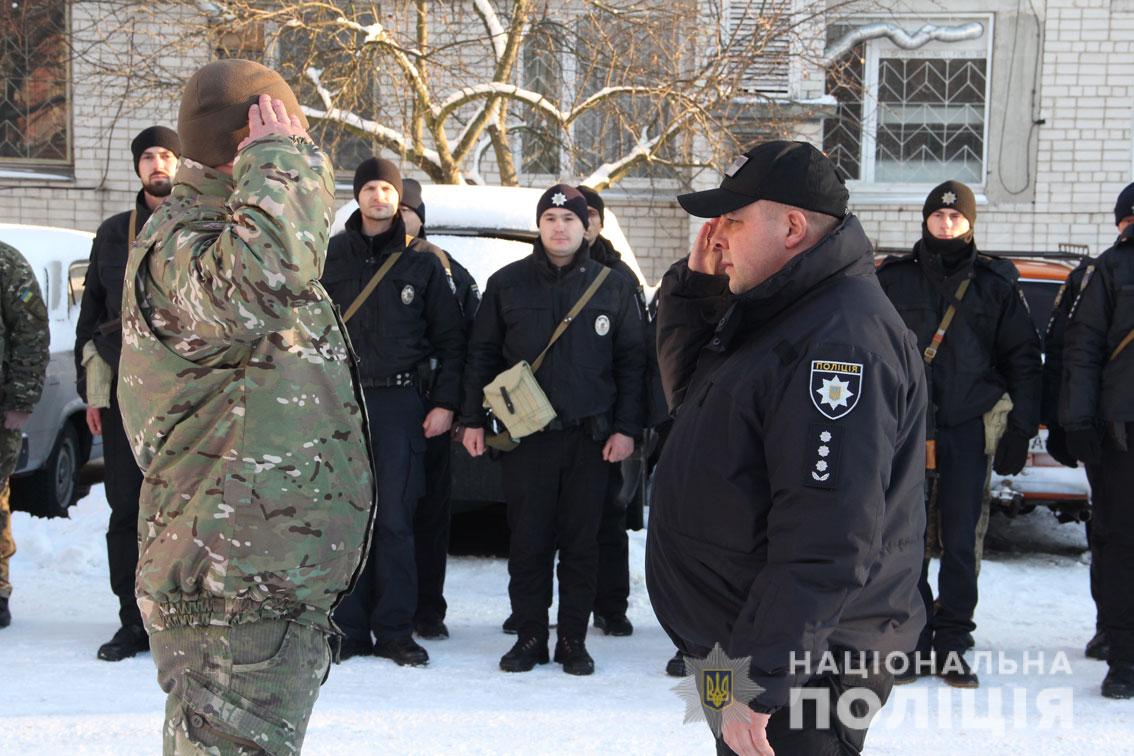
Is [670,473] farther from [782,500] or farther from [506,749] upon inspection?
[506,749]

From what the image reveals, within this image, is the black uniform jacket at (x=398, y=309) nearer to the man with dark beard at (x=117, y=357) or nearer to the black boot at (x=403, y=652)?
the man with dark beard at (x=117, y=357)

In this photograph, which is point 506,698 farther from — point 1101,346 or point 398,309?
point 1101,346

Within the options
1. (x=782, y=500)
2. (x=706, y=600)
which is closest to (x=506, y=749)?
(x=706, y=600)

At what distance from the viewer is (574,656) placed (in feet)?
18.6

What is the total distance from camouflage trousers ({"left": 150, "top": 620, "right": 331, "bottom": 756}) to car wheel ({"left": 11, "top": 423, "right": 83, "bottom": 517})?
6.78 metres

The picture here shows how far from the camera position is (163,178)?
18.5ft

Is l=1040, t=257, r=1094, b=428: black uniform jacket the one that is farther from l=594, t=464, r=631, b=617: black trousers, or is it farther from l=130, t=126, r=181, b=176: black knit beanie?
l=130, t=126, r=181, b=176: black knit beanie

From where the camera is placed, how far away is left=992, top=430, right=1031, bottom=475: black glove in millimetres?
5695

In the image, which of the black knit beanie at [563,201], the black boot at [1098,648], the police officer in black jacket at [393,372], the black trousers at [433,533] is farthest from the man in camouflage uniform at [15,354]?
the black boot at [1098,648]

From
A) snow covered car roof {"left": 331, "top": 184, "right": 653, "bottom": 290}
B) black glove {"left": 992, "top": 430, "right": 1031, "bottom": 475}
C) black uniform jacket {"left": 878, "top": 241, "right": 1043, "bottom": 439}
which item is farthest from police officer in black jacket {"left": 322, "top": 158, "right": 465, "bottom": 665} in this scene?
black glove {"left": 992, "top": 430, "right": 1031, "bottom": 475}

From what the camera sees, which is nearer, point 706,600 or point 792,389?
point 792,389

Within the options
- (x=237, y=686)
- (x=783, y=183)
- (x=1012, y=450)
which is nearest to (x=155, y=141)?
(x=237, y=686)

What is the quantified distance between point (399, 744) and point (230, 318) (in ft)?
8.34

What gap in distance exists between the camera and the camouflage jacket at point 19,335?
6129mm
